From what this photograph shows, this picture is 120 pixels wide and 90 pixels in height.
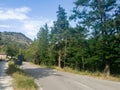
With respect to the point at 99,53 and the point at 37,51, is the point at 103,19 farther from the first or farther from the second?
the point at 37,51

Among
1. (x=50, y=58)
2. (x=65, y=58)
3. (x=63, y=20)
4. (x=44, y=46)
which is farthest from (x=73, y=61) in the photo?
(x=44, y=46)

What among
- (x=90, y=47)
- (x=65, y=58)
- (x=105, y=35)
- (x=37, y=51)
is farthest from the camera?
(x=37, y=51)

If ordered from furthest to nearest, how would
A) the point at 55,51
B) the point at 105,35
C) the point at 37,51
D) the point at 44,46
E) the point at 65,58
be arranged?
the point at 37,51 → the point at 44,46 → the point at 55,51 → the point at 65,58 → the point at 105,35

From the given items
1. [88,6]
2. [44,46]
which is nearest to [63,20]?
[44,46]

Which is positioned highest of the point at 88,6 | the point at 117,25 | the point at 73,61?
the point at 88,6

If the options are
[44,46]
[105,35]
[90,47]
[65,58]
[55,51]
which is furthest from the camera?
[44,46]

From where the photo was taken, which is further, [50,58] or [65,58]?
[50,58]

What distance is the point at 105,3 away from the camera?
44.7m

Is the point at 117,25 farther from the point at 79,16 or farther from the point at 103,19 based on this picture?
the point at 79,16

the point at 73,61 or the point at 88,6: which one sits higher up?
the point at 88,6

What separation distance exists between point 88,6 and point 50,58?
40408 mm

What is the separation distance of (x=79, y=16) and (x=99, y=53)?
632 centimetres

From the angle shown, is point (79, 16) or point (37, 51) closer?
point (79, 16)

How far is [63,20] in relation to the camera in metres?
75.3
